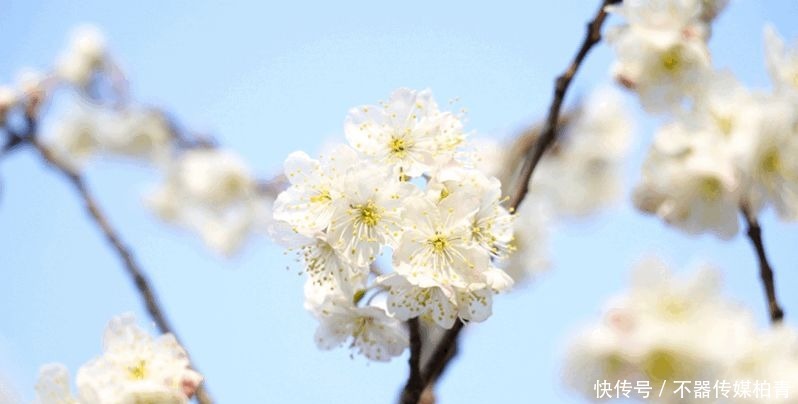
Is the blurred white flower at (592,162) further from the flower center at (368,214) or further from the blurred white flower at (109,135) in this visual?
the flower center at (368,214)

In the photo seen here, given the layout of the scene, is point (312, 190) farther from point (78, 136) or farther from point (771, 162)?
point (78, 136)

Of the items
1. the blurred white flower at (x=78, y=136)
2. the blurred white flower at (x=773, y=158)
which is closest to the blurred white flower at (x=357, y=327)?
the blurred white flower at (x=773, y=158)

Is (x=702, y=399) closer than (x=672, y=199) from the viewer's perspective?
Yes

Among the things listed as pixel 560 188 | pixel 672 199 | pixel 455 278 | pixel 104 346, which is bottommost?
pixel 560 188

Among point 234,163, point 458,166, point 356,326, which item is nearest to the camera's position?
point 458,166

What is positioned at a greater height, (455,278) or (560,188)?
(455,278)

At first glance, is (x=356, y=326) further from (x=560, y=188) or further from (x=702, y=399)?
(x=560, y=188)

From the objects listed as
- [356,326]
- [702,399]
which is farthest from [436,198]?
[702,399]
